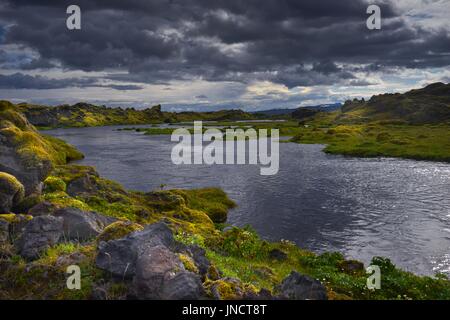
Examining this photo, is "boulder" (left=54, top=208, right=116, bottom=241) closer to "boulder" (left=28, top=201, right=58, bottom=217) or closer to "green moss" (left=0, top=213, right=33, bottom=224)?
"boulder" (left=28, top=201, right=58, bottom=217)

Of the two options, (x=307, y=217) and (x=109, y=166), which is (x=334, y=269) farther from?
(x=109, y=166)

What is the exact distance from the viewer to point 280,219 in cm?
4300

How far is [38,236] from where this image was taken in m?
16.1

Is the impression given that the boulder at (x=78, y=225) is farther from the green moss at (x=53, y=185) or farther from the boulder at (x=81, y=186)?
the boulder at (x=81, y=186)

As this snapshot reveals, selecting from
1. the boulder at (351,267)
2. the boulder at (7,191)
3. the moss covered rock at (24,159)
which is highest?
the moss covered rock at (24,159)

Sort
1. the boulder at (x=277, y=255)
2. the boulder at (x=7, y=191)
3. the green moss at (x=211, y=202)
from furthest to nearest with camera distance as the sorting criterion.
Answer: the green moss at (x=211, y=202) < the boulder at (x=277, y=255) < the boulder at (x=7, y=191)

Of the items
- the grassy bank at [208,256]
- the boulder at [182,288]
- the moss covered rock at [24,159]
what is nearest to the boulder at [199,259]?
the grassy bank at [208,256]

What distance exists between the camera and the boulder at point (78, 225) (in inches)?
740

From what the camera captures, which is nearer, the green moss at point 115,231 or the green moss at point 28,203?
the green moss at point 115,231

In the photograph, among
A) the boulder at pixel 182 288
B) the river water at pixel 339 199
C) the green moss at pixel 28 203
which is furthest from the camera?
the river water at pixel 339 199

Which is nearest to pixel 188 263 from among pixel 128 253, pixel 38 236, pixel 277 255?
pixel 128 253

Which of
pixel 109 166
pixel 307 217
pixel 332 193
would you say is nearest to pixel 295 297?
pixel 307 217

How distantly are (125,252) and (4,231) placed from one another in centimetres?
694

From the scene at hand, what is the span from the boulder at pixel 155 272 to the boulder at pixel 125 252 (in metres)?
0.62
